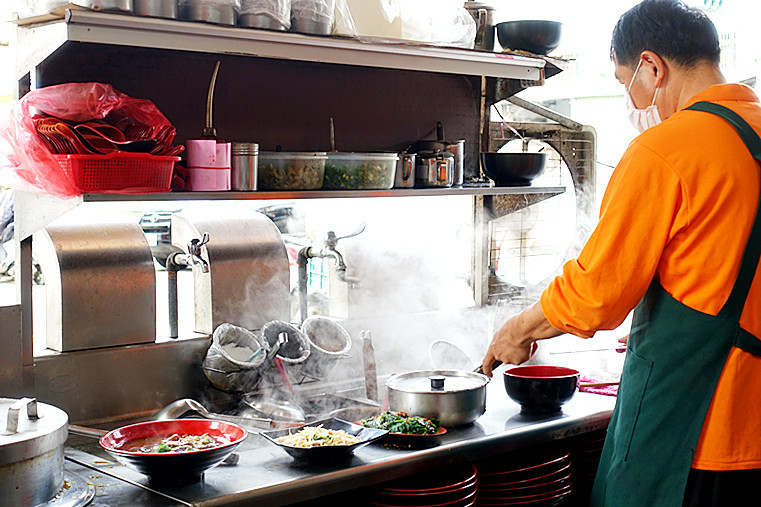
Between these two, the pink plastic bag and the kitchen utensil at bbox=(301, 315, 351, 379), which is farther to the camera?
the kitchen utensil at bbox=(301, 315, 351, 379)

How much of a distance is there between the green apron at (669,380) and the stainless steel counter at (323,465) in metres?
0.41

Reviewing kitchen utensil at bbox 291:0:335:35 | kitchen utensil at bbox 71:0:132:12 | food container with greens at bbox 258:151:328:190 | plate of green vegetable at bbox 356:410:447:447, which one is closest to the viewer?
kitchen utensil at bbox 71:0:132:12

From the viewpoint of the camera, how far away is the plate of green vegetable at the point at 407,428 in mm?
2383

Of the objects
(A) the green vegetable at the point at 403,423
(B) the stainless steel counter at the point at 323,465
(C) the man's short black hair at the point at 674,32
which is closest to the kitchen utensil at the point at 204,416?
(B) the stainless steel counter at the point at 323,465

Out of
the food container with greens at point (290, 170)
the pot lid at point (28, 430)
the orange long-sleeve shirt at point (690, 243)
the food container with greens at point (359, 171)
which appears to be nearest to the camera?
the pot lid at point (28, 430)

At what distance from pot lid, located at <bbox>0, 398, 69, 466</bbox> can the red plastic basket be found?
1.89ft

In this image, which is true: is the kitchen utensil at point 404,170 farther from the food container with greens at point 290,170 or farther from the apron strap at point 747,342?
the apron strap at point 747,342

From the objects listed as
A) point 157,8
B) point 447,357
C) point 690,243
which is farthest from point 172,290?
point 690,243

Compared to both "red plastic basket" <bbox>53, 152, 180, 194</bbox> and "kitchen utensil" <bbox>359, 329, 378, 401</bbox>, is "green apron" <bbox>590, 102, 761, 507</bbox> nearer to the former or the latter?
"kitchen utensil" <bbox>359, 329, 378, 401</bbox>

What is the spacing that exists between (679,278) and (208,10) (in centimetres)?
144

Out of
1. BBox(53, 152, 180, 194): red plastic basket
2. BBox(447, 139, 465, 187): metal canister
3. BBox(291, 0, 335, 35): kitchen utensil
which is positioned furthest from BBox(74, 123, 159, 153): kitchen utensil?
BBox(447, 139, 465, 187): metal canister

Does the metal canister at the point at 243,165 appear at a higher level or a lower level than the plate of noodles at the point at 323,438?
higher

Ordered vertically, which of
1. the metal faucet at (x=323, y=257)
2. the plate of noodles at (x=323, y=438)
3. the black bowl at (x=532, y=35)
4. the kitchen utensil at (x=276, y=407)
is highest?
the black bowl at (x=532, y=35)

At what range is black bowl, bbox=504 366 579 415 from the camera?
109 inches
